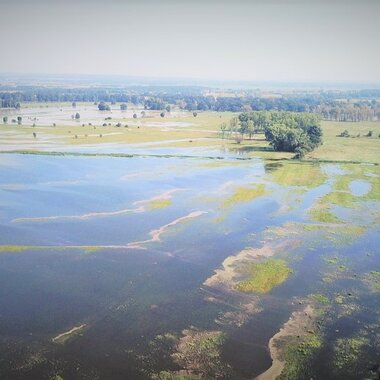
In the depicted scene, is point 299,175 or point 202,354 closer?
point 202,354

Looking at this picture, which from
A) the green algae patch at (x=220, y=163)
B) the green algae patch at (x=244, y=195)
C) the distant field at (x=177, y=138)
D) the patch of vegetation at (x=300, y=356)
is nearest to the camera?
the patch of vegetation at (x=300, y=356)

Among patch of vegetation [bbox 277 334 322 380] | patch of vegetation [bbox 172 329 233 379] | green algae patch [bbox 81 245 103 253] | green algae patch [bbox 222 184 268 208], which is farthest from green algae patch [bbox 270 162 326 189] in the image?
patch of vegetation [bbox 172 329 233 379]

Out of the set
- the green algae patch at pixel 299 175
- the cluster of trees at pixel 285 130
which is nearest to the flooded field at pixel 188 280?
the green algae patch at pixel 299 175

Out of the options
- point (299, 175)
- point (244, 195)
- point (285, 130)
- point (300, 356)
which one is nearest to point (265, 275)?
point (300, 356)

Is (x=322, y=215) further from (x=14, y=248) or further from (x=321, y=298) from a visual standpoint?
(x=14, y=248)

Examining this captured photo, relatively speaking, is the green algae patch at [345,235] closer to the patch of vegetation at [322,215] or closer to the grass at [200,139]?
the patch of vegetation at [322,215]

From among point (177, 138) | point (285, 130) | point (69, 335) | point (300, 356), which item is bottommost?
point (300, 356)

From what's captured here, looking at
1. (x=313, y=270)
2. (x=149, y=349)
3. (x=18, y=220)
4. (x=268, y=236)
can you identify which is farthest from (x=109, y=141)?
(x=149, y=349)

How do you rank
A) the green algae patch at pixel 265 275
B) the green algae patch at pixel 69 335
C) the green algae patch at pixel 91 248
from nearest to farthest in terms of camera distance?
the green algae patch at pixel 69 335 → the green algae patch at pixel 265 275 → the green algae patch at pixel 91 248
